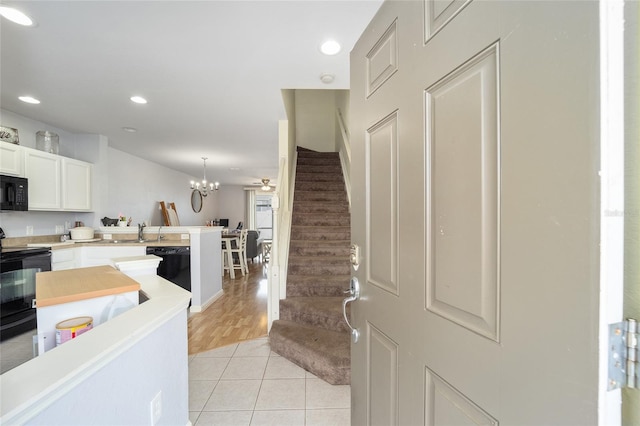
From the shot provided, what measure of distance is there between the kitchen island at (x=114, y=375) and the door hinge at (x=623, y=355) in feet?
3.71

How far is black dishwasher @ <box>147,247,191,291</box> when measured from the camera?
355cm

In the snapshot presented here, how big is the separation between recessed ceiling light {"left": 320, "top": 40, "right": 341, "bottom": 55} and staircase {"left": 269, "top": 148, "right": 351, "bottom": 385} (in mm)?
2141

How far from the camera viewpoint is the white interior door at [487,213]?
383 millimetres

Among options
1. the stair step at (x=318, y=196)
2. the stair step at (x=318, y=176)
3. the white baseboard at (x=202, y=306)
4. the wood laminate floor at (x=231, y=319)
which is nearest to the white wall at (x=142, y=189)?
the white baseboard at (x=202, y=306)

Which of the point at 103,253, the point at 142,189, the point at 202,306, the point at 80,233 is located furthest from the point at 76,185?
the point at 202,306

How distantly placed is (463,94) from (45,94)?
4.10 metres

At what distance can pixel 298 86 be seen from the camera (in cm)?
268

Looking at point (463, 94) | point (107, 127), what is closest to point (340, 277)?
point (463, 94)

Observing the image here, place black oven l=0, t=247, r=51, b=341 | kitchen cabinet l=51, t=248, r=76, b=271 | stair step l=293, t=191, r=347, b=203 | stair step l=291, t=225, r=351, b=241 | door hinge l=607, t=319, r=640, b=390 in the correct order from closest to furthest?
door hinge l=607, t=319, r=640, b=390 → black oven l=0, t=247, r=51, b=341 → kitchen cabinet l=51, t=248, r=76, b=271 → stair step l=291, t=225, r=351, b=241 → stair step l=293, t=191, r=347, b=203

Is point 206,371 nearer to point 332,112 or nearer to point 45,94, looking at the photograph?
point 45,94

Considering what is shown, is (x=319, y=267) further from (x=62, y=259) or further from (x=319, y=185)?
(x=62, y=259)

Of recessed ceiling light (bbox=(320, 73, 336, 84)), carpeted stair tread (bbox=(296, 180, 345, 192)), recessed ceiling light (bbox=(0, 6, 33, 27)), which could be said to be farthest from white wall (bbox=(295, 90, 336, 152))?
recessed ceiling light (bbox=(0, 6, 33, 27))

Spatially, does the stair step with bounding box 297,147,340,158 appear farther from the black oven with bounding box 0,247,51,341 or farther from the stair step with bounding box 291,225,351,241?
the black oven with bounding box 0,247,51,341

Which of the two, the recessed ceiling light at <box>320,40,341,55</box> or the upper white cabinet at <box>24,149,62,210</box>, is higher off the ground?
the recessed ceiling light at <box>320,40,341,55</box>
